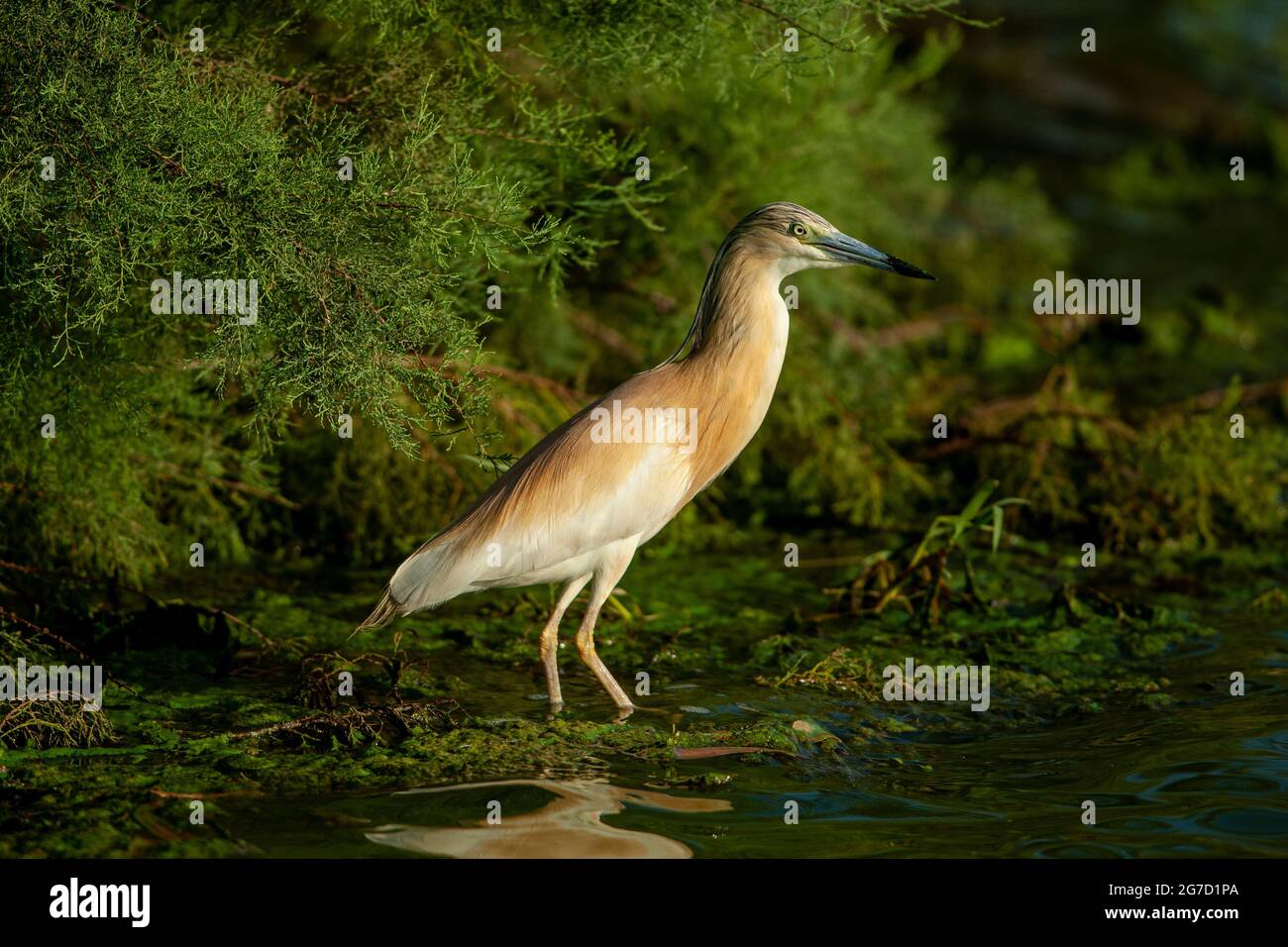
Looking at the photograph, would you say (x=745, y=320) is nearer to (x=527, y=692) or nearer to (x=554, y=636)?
(x=554, y=636)

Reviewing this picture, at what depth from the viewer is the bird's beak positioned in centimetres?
636

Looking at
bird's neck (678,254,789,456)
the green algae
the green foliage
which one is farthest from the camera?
bird's neck (678,254,789,456)

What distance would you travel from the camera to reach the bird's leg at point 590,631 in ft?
21.0

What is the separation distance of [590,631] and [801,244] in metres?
1.75

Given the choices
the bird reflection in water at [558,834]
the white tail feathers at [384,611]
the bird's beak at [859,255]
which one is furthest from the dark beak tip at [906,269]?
the white tail feathers at [384,611]

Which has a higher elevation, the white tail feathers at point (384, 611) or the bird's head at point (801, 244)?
the bird's head at point (801, 244)

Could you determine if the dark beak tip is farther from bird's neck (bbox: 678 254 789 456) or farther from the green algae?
the green algae

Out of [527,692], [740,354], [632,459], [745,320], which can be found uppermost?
[745,320]

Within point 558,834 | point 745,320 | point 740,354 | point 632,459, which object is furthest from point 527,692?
point 745,320

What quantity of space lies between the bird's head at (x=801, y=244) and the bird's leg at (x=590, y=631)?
1310 mm

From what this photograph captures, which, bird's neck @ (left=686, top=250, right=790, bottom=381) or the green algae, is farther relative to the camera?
bird's neck @ (left=686, top=250, right=790, bottom=381)

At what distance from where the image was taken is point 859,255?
20.9 feet

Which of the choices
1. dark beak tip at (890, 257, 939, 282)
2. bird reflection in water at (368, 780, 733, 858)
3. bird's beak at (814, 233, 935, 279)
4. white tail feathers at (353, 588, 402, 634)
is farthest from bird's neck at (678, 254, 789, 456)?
bird reflection in water at (368, 780, 733, 858)

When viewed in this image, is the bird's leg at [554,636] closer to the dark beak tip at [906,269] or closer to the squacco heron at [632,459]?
the squacco heron at [632,459]
